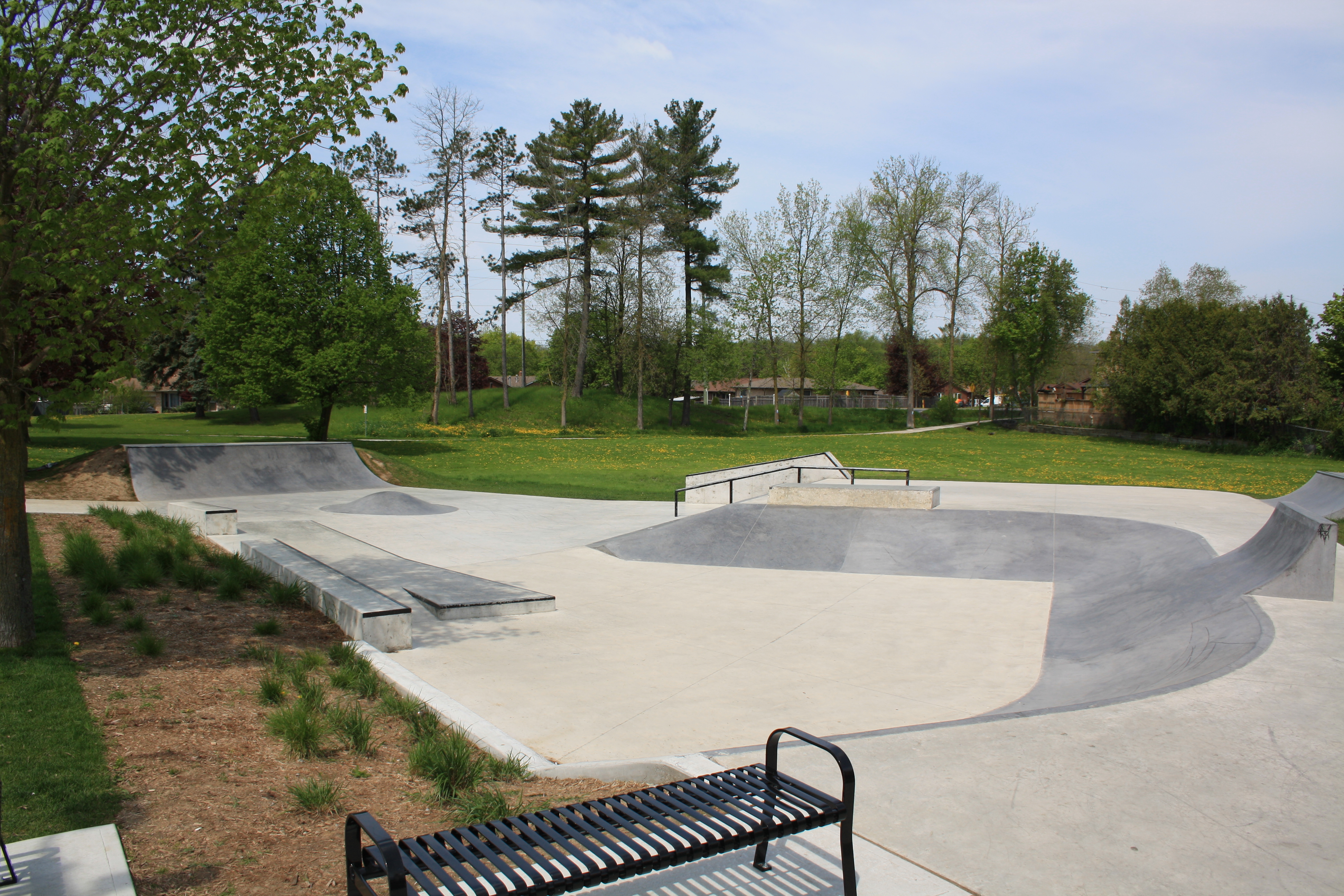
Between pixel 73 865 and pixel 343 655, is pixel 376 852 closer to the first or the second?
pixel 73 865

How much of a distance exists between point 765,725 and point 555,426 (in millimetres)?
43048

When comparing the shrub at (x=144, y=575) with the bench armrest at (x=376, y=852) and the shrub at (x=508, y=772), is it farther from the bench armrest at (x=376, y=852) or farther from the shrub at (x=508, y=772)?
the bench armrest at (x=376, y=852)

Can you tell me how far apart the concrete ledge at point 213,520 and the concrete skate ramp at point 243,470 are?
537cm

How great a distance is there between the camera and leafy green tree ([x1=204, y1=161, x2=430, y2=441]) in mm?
29750

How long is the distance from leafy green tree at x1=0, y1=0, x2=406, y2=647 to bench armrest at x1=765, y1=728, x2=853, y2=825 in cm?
516

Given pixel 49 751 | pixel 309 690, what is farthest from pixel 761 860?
pixel 49 751

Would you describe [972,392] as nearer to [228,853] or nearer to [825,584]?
[825,584]

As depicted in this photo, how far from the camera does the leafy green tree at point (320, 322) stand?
1171 inches

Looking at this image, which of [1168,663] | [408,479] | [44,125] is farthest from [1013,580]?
[408,479]

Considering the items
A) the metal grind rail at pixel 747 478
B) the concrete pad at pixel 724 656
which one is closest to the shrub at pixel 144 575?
the concrete pad at pixel 724 656

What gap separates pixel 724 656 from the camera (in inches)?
303

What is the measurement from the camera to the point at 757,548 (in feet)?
42.3

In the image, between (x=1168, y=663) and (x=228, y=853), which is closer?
(x=228, y=853)

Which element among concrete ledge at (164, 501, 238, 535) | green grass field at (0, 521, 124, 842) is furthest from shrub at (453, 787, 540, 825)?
concrete ledge at (164, 501, 238, 535)
